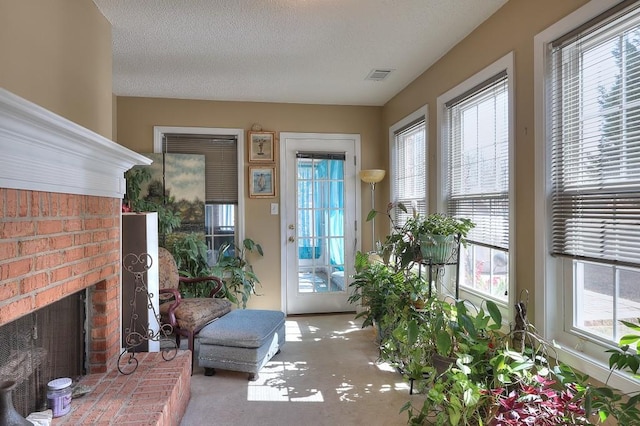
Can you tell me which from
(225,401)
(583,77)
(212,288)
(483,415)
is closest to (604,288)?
(483,415)

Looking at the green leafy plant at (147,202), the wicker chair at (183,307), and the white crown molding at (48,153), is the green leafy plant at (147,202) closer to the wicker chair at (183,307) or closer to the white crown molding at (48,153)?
the wicker chair at (183,307)

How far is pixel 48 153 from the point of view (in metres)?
1.47

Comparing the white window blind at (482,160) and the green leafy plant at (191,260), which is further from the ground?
the white window blind at (482,160)

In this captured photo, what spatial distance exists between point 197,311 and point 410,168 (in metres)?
2.33

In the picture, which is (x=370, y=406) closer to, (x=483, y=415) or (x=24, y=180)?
(x=483, y=415)

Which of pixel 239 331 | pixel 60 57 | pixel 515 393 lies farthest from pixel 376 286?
pixel 60 57

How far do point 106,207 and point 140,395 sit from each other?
100cm

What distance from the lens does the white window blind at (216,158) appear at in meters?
4.14

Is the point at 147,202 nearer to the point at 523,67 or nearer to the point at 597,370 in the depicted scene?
the point at 523,67

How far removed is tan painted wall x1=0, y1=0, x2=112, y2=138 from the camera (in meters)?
1.43

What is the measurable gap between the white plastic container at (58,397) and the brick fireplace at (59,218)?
38 centimetres

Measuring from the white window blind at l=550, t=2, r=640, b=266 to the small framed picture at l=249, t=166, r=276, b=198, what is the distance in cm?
290

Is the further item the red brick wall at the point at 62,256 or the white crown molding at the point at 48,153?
the red brick wall at the point at 62,256

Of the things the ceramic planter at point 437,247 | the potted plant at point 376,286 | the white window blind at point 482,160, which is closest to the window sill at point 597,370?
the white window blind at point 482,160
